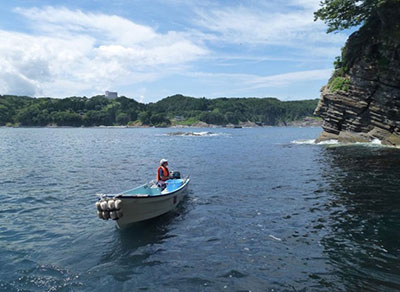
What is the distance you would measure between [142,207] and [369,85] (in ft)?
154

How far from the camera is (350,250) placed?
1174 centimetres

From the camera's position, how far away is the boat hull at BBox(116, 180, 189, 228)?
13.6 meters

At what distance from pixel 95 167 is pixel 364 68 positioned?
141ft

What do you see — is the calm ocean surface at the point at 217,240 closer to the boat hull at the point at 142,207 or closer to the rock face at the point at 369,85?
the boat hull at the point at 142,207

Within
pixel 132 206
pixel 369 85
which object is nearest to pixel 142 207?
pixel 132 206

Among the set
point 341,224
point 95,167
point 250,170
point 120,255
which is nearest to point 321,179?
point 250,170

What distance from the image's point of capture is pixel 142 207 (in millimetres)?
14383

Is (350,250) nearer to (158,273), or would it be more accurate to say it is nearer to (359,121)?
(158,273)

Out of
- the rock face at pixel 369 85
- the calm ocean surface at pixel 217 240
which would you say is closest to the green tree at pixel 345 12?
the rock face at pixel 369 85

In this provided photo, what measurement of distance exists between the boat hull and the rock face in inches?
1697

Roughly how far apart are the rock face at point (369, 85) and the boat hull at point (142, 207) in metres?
43.1

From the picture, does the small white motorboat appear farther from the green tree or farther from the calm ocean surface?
the green tree

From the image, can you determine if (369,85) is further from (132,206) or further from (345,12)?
(132,206)

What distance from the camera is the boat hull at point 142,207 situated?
1359cm
